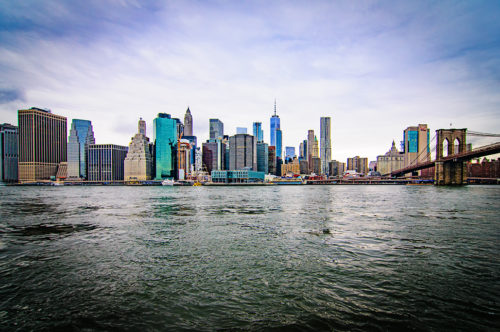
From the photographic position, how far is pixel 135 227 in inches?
968

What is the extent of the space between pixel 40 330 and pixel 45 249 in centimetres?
1138

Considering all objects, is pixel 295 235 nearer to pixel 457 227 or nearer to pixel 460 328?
pixel 460 328

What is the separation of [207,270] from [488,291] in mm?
11586

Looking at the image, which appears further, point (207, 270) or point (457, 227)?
point (457, 227)

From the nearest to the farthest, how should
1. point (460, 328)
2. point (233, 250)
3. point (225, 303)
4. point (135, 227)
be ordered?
1. point (460, 328)
2. point (225, 303)
3. point (233, 250)
4. point (135, 227)

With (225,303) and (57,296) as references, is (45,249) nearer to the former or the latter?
(57,296)

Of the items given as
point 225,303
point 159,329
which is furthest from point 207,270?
point 159,329

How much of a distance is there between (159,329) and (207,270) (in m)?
4.90

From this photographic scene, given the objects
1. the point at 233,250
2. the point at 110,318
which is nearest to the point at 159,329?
the point at 110,318

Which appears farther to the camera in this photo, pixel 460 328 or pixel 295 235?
pixel 295 235

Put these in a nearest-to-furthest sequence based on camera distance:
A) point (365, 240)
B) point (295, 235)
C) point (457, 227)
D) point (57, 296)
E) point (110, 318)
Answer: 1. point (110, 318)
2. point (57, 296)
3. point (365, 240)
4. point (295, 235)
5. point (457, 227)

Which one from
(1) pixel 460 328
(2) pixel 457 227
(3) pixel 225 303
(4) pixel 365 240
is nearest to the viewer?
(1) pixel 460 328

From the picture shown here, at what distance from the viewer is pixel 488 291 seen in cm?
995

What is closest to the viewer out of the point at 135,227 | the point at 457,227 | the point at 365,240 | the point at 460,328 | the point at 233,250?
the point at 460,328
